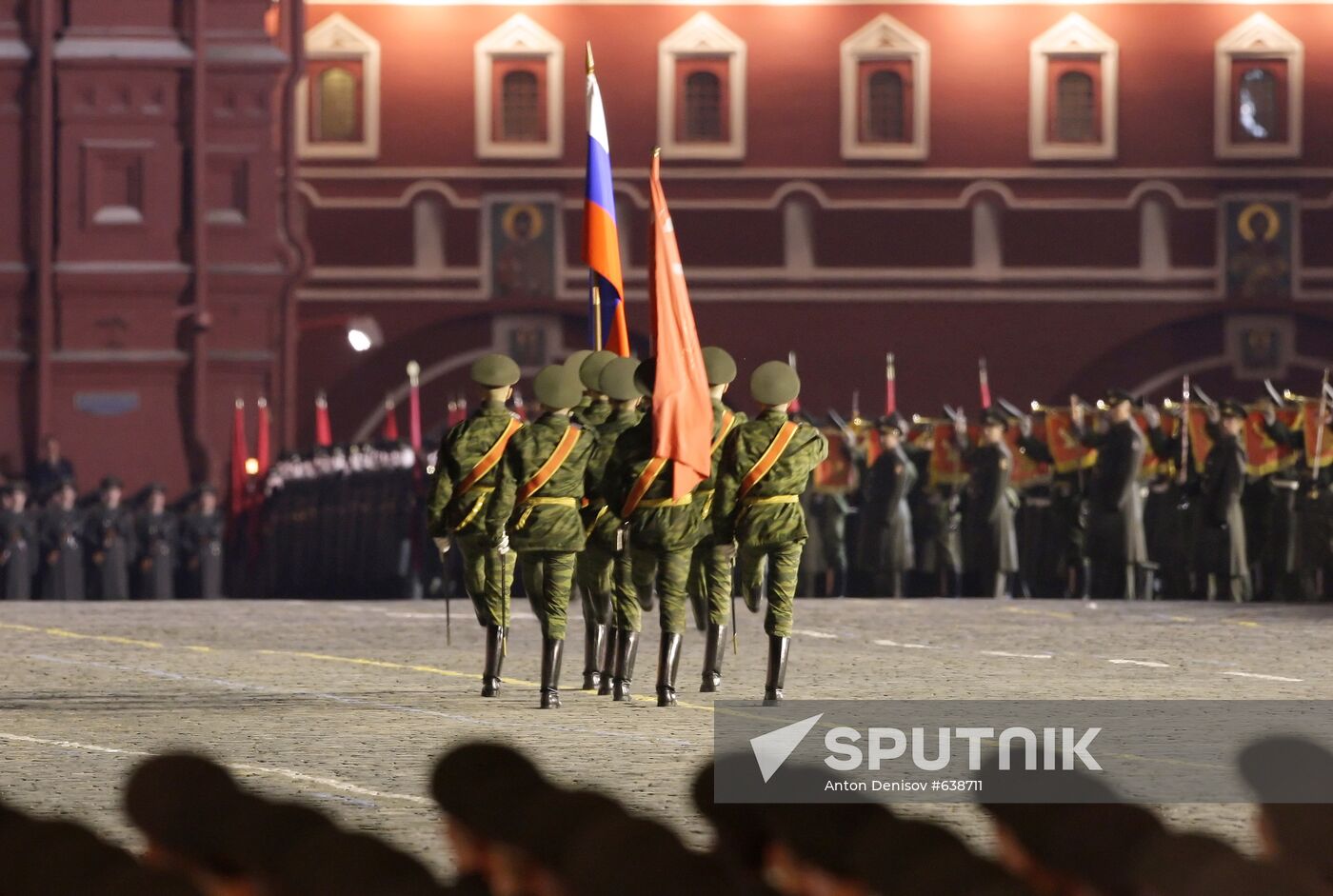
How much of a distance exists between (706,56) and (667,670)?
24033 millimetres

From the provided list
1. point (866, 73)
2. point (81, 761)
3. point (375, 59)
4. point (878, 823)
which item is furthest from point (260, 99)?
point (878, 823)

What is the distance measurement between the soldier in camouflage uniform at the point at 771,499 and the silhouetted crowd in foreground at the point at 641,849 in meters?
8.65

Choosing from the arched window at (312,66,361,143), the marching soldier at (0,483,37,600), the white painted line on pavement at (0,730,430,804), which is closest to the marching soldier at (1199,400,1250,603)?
the marching soldier at (0,483,37,600)

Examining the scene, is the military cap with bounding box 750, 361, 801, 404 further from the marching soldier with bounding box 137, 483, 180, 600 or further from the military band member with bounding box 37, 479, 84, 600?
the military band member with bounding box 37, 479, 84, 600

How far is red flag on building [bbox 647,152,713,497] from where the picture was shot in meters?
12.0

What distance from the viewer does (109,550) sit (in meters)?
23.2

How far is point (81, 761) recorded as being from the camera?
385 inches

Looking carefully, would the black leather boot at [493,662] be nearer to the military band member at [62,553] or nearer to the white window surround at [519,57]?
the military band member at [62,553]

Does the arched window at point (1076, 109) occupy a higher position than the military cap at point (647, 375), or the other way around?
the arched window at point (1076, 109)

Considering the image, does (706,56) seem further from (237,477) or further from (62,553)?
(62,553)

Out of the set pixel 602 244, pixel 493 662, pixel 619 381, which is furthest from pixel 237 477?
pixel 493 662

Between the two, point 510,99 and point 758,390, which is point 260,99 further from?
point 758,390

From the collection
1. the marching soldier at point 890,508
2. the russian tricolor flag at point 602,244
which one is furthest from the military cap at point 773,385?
the marching soldier at point 890,508

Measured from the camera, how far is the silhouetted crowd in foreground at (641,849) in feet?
9.72
